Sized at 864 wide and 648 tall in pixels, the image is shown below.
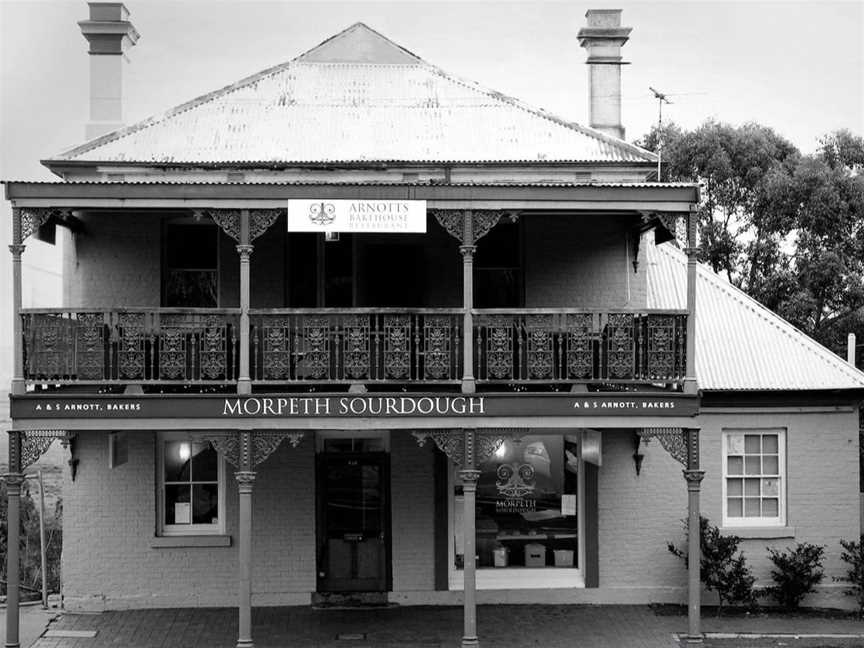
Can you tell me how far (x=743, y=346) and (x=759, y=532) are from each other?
2717 mm

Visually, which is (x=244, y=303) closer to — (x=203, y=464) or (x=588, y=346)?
(x=203, y=464)

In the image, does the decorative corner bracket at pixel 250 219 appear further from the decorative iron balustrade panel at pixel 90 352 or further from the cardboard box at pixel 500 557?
the cardboard box at pixel 500 557

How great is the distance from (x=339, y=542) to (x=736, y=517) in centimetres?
576

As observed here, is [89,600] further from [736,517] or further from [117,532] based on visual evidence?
[736,517]

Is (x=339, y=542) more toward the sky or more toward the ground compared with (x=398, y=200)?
more toward the ground

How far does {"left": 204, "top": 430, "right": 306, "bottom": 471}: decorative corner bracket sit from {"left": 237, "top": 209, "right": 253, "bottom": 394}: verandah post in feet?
1.83

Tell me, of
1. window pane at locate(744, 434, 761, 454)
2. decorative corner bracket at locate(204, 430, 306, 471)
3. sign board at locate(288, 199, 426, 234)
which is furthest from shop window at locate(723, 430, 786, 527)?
decorative corner bracket at locate(204, 430, 306, 471)

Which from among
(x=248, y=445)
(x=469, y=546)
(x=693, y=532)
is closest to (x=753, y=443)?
(x=693, y=532)

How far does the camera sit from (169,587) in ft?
52.0

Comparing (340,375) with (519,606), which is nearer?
(340,375)

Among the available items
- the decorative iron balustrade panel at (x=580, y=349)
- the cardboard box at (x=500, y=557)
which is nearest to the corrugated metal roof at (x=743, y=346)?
the decorative iron balustrade panel at (x=580, y=349)

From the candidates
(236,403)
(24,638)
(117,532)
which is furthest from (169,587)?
(236,403)

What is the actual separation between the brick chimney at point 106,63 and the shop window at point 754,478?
10.5m

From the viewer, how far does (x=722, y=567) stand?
15594mm
